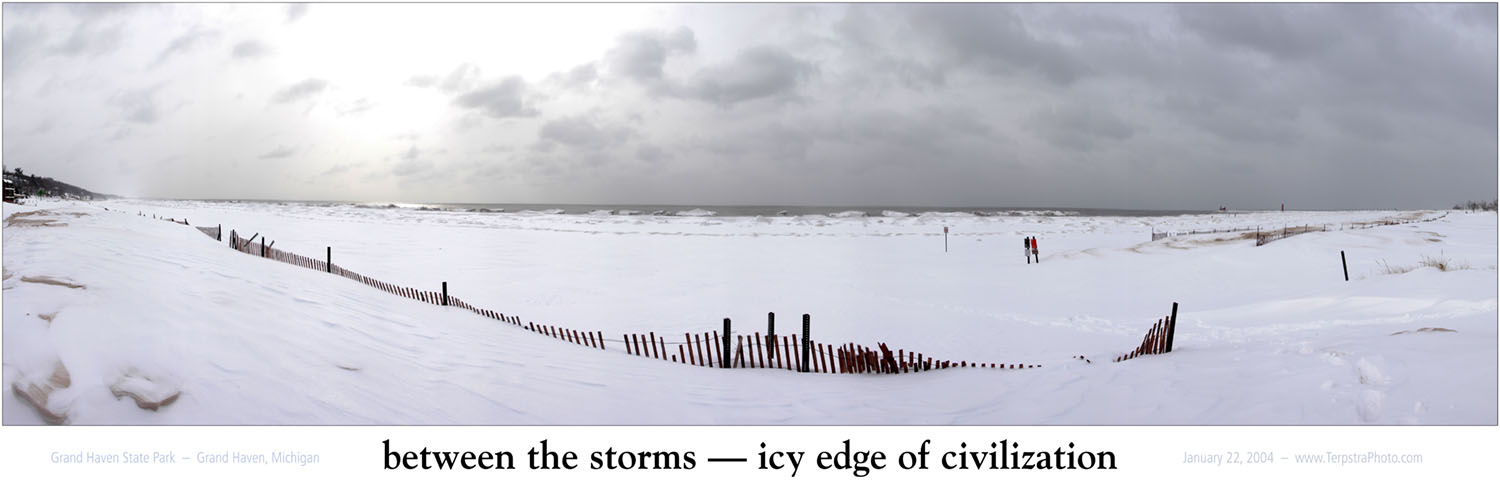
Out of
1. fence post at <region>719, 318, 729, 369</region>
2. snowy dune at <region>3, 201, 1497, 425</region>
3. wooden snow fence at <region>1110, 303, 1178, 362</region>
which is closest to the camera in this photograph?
snowy dune at <region>3, 201, 1497, 425</region>

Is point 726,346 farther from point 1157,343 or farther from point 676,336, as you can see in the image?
point 1157,343

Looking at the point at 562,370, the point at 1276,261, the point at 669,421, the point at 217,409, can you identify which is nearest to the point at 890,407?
the point at 669,421

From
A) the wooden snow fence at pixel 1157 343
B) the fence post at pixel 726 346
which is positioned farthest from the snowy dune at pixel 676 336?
the fence post at pixel 726 346

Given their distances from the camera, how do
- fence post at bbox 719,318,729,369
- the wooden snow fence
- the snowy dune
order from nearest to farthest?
the snowy dune
fence post at bbox 719,318,729,369
the wooden snow fence

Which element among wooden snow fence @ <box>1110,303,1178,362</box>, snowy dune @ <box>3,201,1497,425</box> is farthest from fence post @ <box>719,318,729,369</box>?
wooden snow fence @ <box>1110,303,1178,362</box>

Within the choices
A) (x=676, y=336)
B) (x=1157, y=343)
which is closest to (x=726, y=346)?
(x=676, y=336)

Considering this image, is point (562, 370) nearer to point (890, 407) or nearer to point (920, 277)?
point (890, 407)

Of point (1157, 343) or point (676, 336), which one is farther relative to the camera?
point (676, 336)

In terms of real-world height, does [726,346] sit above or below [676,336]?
above

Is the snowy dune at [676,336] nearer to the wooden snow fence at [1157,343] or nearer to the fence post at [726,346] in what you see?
the wooden snow fence at [1157,343]

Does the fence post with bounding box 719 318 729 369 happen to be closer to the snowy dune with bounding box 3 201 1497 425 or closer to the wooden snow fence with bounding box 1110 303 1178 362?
the snowy dune with bounding box 3 201 1497 425

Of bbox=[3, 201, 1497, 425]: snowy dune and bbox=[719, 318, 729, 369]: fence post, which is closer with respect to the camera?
bbox=[3, 201, 1497, 425]: snowy dune

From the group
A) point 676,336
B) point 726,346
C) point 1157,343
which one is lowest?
point 676,336
